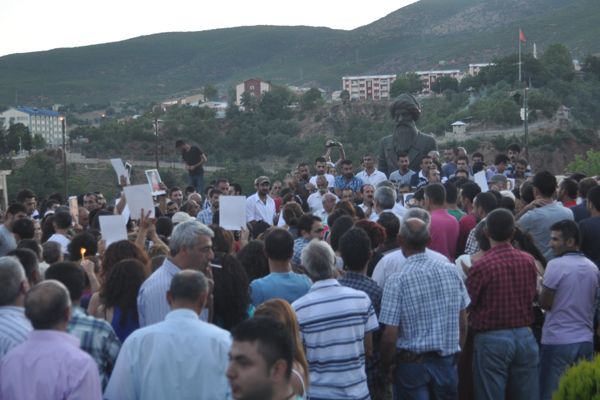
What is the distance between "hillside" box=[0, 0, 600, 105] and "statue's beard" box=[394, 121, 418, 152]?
112631 millimetres

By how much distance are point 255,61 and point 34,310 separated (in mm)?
172371

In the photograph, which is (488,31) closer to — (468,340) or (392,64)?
(392,64)

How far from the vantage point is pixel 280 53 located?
180 metres

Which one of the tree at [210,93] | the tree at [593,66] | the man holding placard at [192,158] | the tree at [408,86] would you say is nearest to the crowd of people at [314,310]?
the man holding placard at [192,158]

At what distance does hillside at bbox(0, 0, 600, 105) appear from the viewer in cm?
14250

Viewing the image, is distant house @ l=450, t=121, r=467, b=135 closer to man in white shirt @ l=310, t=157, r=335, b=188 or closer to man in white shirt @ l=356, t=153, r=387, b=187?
man in white shirt @ l=310, t=157, r=335, b=188

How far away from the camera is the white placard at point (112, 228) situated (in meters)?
9.27

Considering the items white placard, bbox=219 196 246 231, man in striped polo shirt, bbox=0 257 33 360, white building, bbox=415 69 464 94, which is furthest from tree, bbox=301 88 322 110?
man in striped polo shirt, bbox=0 257 33 360

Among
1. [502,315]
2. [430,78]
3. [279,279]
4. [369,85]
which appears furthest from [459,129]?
[279,279]

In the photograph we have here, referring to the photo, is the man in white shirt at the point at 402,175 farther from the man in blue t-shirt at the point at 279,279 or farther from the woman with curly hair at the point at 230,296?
the woman with curly hair at the point at 230,296

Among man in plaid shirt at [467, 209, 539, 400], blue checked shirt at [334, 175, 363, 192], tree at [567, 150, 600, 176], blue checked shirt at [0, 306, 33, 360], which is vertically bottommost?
tree at [567, 150, 600, 176]

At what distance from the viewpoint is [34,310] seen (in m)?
5.35

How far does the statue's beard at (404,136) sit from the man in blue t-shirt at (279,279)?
11071 mm

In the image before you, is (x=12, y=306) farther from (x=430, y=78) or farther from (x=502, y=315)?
(x=430, y=78)
